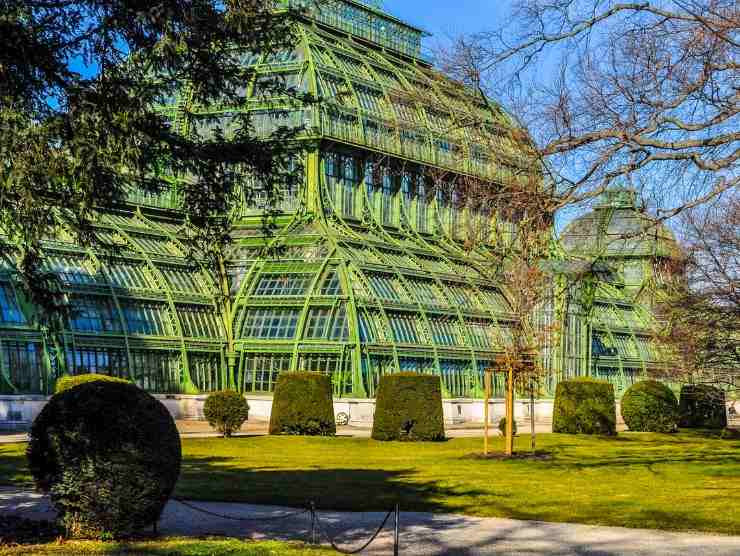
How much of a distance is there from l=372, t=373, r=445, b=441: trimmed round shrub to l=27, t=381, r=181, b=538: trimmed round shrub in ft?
73.1

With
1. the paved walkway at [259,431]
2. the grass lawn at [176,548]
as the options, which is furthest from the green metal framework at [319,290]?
the grass lawn at [176,548]

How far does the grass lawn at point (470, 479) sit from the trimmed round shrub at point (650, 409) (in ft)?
33.5

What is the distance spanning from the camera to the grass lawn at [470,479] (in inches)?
843

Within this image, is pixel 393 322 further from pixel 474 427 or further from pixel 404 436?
pixel 404 436

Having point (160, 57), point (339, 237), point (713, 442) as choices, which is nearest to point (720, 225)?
point (713, 442)

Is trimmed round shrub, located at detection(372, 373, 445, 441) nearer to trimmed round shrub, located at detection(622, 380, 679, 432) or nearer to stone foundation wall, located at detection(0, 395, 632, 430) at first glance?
stone foundation wall, located at detection(0, 395, 632, 430)

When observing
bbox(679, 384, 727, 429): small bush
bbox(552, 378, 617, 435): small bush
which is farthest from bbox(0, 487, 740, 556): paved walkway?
bbox(679, 384, 727, 429): small bush

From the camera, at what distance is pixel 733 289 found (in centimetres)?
3500

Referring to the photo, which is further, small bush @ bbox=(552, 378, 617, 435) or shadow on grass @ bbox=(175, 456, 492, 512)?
small bush @ bbox=(552, 378, 617, 435)

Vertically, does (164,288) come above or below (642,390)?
above

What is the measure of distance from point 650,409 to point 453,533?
31976mm

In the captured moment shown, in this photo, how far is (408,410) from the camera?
129 ft

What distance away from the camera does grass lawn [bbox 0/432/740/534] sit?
21406mm

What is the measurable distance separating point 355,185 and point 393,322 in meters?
10.4
